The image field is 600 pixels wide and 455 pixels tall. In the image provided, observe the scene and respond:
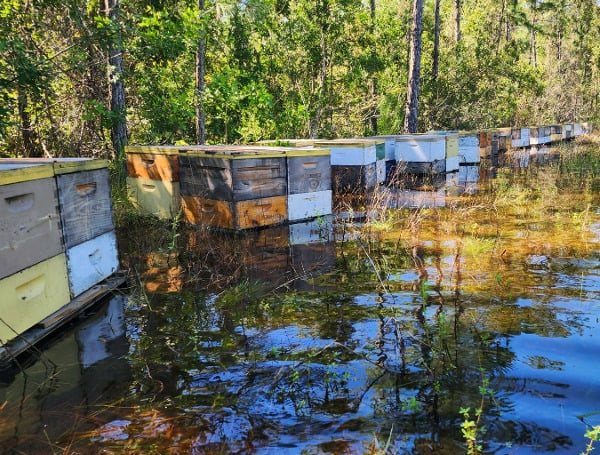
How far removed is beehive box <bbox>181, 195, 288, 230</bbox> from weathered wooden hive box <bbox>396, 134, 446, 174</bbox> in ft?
15.7

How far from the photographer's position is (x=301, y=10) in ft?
41.2

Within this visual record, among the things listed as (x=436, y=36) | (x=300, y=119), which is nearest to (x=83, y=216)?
(x=300, y=119)

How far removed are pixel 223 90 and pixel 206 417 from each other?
800 cm

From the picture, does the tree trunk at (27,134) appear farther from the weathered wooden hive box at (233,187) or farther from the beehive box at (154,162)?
the weathered wooden hive box at (233,187)

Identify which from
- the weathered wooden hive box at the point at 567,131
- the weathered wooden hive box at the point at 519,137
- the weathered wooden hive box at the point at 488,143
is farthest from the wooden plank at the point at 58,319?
the weathered wooden hive box at the point at 567,131

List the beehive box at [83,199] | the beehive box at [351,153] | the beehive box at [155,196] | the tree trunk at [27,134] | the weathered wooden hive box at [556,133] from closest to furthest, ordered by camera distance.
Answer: the beehive box at [83,199] → the beehive box at [155,196] → the beehive box at [351,153] → the tree trunk at [27,134] → the weathered wooden hive box at [556,133]

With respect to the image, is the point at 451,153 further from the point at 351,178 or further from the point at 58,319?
the point at 58,319

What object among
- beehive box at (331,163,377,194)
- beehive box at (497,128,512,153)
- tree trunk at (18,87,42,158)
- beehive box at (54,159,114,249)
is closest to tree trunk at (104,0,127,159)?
tree trunk at (18,87,42,158)

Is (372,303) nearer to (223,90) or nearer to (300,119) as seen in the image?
(223,90)

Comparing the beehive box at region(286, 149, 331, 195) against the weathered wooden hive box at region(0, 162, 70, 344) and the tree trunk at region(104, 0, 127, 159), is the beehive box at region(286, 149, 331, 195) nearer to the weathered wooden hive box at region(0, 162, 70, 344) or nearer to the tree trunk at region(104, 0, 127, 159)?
the tree trunk at region(104, 0, 127, 159)

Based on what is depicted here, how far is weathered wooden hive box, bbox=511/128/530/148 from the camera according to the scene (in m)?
17.0

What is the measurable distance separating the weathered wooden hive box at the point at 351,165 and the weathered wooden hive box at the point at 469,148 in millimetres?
5280

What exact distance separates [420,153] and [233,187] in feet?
18.9

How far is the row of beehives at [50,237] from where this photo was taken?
298cm
